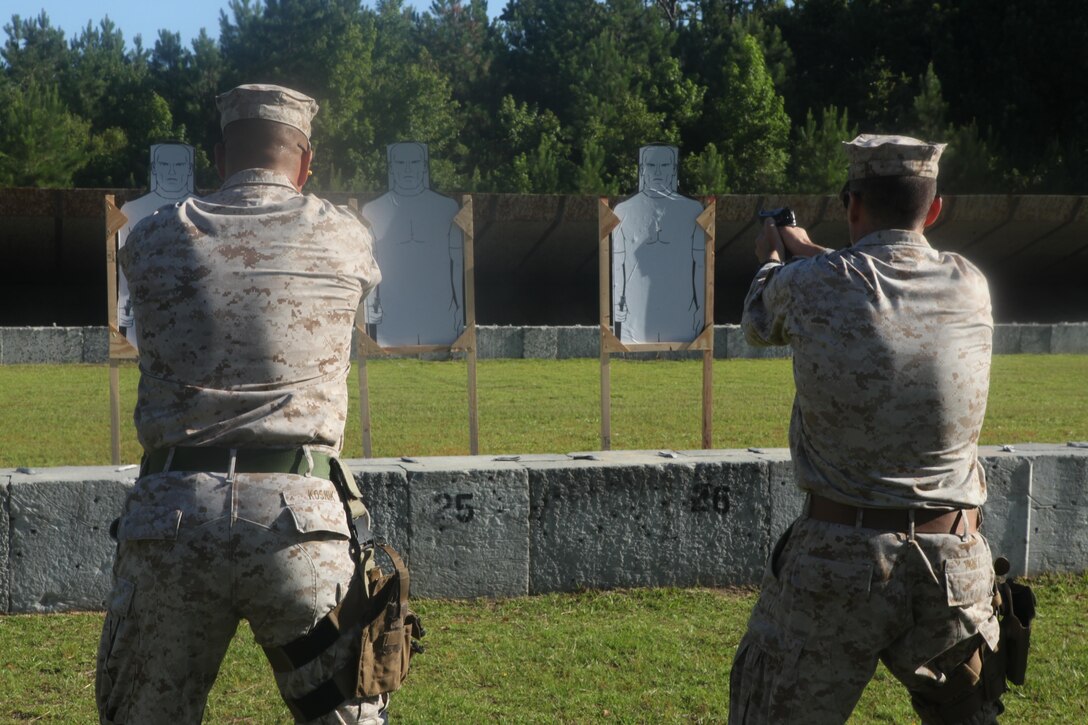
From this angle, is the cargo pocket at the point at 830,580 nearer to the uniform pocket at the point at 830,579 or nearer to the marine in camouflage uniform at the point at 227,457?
the uniform pocket at the point at 830,579

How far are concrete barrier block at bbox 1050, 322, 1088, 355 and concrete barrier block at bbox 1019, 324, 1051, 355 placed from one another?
0.31 feet

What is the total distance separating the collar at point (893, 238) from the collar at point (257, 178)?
1.33 meters

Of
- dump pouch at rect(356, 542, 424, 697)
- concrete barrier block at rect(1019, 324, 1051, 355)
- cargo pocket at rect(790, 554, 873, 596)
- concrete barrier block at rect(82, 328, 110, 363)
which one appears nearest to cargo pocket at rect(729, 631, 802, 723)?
cargo pocket at rect(790, 554, 873, 596)

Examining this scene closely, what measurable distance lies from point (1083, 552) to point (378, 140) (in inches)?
1917

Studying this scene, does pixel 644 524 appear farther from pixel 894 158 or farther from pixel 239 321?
pixel 239 321

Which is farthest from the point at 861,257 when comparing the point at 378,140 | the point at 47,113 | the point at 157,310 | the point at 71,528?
the point at 378,140

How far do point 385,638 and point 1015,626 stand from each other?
1.47 metres

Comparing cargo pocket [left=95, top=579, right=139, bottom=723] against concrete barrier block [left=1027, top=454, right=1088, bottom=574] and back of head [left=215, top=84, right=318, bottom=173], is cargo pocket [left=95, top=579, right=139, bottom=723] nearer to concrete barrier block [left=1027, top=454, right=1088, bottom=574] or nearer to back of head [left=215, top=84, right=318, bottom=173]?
back of head [left=215, top=84, right=318, bottom=173]

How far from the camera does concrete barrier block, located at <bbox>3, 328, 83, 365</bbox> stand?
51.9 feet

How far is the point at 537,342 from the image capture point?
17.2 metres

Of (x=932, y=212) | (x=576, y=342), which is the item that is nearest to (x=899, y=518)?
(x=932, y=212)

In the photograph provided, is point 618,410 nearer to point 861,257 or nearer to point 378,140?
point 861,257

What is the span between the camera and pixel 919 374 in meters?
2.53

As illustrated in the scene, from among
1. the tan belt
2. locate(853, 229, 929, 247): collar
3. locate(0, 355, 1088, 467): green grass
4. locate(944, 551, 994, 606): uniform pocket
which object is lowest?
locate(0, 355, 1088, 467): green grass
